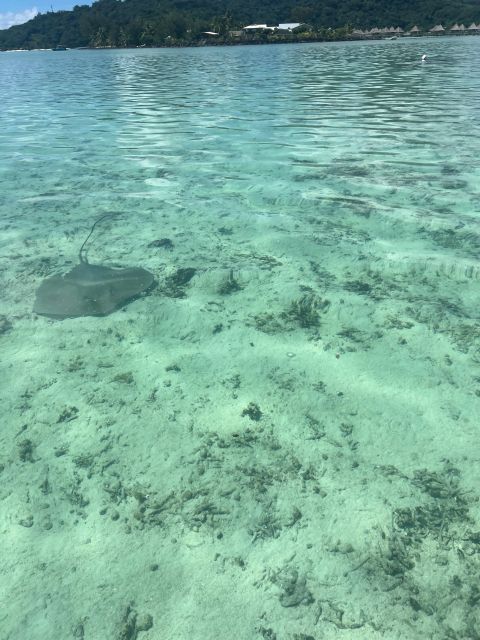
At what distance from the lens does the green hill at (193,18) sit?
111000 millimetres

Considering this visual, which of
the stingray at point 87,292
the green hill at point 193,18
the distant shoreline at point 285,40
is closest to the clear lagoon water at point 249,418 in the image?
the stingray at point 87,292

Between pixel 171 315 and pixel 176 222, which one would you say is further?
pixel 176 222

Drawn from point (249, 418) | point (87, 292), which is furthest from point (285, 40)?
point (249, 418)

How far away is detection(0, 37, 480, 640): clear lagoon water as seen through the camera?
89.0 inches

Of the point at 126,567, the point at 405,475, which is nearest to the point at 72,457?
the point at 126,567

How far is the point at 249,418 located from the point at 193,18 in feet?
472

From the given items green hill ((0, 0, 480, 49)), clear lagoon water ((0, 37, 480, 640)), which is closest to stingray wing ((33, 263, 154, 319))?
clear lagoon water ((0, 37, 480, 640))

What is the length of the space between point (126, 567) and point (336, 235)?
16.0 feet

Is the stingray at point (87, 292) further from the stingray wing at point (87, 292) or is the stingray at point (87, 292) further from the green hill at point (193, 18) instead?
the green hill at point (193, 18)

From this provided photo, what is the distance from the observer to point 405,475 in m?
2.84

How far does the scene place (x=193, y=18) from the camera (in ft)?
396

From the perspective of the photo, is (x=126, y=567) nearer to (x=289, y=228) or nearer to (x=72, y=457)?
(x=72, y=457)

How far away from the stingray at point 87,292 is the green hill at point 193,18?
12268cm

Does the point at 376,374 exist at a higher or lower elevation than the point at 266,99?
lower
